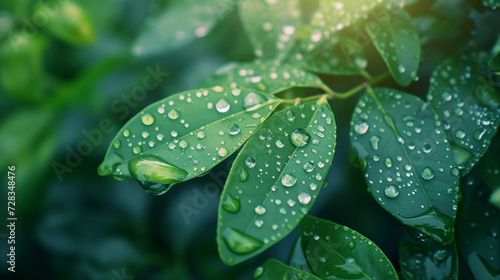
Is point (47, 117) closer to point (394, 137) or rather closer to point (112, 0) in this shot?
point (112, 0)

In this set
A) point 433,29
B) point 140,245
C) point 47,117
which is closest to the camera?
point 433,29

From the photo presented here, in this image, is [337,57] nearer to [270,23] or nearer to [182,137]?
[270,23]

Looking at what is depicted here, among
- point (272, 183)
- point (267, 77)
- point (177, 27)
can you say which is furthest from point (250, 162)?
point (177, 27)

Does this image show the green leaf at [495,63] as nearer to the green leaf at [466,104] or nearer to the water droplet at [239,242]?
the green leaf at [466,104]

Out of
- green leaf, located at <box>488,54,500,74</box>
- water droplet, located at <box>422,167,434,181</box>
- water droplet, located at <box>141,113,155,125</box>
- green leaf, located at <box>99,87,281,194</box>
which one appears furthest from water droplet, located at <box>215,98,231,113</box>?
green leaf, located at <box>488,54,500,74</box>

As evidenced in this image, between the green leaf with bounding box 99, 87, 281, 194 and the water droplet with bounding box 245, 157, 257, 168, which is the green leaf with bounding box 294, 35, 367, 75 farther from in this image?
the water droplet with bounding box 245, 157, 257, 168

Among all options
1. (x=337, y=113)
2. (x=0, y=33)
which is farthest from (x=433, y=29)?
(x=0, y=33)
